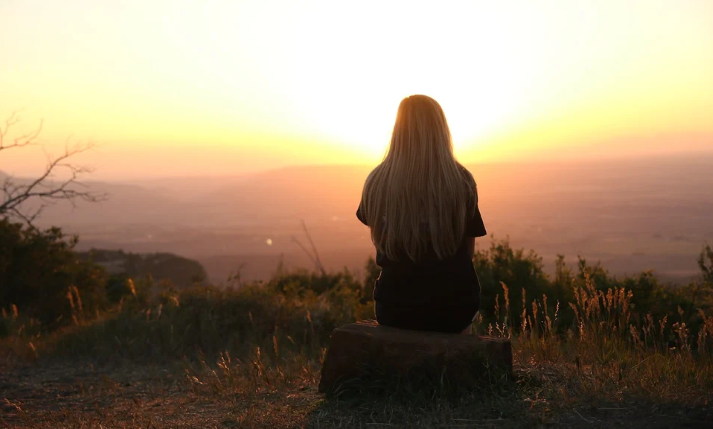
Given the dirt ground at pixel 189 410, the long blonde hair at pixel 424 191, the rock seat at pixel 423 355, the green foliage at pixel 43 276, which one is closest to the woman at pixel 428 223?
the long blonde hair at pixel 424 191

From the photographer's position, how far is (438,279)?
13.1 ft

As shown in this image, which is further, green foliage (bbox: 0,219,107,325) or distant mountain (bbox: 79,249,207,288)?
distant mountain (bbox: 79,249,207,288)

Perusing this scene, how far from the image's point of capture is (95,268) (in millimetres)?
11281

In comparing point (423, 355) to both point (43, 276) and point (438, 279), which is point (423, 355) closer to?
point (438, 279)

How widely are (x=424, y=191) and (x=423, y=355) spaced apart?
1091 mm

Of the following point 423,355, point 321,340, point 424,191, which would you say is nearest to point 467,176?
point 424,191

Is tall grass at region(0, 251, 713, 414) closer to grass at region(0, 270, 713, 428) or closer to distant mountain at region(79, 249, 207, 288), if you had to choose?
grass at region(0, 270, 713, 428)

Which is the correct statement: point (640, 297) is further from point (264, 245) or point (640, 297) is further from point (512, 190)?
point (264, 245)

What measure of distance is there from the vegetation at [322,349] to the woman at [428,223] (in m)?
0.58

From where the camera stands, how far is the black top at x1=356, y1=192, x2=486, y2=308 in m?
4.00

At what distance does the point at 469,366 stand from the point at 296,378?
1730 millimetres

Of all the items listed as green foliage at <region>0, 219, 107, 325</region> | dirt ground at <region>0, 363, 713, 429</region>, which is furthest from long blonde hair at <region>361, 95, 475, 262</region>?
green foliage at <region>0, 219, 107, 325</region>

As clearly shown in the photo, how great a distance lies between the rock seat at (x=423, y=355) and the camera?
12.7ft

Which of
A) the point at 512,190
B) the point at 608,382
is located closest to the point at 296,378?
the point at 608,382
